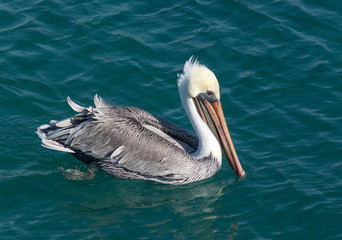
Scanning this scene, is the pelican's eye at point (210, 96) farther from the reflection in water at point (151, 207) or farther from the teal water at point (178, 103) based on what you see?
the reflection in water at point (151, 207)

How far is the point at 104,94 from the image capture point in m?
11.4

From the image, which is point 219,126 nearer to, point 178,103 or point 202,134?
point 202,134

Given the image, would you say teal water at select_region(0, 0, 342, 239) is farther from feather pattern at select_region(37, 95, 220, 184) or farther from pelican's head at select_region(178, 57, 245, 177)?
pelican's head at select_region(178, 57, 245, 177)

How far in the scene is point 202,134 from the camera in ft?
31.6

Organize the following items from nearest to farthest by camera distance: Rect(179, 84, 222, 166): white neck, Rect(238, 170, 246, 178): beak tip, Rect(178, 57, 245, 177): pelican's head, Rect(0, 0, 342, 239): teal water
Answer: Rect(0, 0, 342, 239): teal water, Rect(178, 57, 245, 177): pelican's head, Rect(238, 170, 246, 178): beak tip, Rect(179, 84, 222, 166): white neck

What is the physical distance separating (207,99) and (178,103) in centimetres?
176

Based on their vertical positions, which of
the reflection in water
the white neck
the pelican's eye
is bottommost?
the reflection in water

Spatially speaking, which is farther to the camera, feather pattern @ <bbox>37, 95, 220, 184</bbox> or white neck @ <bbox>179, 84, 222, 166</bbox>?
white neck @ <bbox>179, 84, 222, 166</bbox>

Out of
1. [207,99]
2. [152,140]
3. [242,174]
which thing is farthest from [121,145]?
[242,174]

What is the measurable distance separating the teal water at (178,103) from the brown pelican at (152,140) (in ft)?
0.86

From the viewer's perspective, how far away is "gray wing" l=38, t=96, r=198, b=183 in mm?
9500

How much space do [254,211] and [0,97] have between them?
4.93 metres

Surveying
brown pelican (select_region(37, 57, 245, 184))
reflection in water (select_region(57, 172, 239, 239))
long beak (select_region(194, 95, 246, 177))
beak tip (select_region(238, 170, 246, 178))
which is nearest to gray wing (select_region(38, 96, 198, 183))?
brown pelican (select_region(37, 57, 245, 184))

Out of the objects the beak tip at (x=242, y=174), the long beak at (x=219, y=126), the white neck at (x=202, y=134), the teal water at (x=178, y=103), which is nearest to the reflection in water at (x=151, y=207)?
the teal water at (x=178, y=103)
